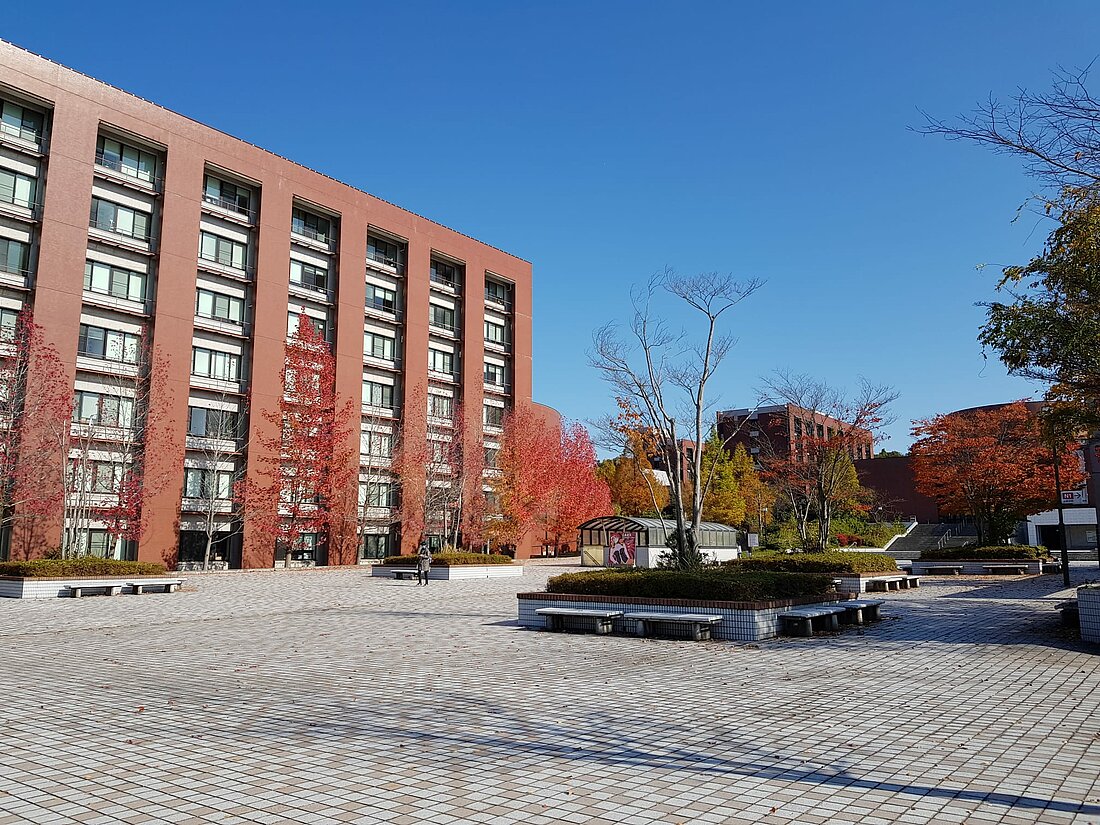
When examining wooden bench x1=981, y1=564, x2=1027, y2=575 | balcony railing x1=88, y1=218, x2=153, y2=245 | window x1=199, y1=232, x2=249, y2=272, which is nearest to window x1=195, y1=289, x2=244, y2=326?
window x1=199, y1=232, x2=249, y2=272

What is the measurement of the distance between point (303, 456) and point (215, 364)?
250 inches

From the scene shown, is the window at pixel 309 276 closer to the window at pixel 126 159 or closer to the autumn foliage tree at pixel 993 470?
the window at pixel 126 159

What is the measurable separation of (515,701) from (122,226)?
3615cm

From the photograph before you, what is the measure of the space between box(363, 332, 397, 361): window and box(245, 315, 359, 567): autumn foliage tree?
17.7ft

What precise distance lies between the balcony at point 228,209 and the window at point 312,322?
16.6 ft

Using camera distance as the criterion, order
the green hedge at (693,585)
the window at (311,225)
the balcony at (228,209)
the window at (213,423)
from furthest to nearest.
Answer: the window at (311,225) → the balcony at (228,209) → the window at (213,423) → the green hedge at (693,585)

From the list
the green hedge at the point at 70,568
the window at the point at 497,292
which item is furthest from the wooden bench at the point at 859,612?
the window at the point at 497,292

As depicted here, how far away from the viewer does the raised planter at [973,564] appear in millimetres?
30391

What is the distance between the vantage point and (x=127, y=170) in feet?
121

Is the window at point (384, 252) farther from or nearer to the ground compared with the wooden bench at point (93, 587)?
farther from the ground

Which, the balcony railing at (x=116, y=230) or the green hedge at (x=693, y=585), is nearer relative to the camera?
the green hedge at (x=693, y=585)

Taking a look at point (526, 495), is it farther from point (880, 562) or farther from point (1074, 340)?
point (1074, 340)

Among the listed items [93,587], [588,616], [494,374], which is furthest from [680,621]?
[494,374]

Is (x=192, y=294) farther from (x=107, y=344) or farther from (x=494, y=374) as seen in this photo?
(x=494, y=374)
